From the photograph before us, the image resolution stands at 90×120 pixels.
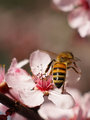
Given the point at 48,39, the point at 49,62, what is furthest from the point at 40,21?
the point at 49,62

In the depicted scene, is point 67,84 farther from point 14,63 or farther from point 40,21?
point 40,21

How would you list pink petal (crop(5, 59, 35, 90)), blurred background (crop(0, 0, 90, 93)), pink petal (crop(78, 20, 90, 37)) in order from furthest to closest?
blurred background (crop(0, 0, 90, 93)) → pink petal (crop(78, 20, 90, 37)) → pink petal (crop(5, 59, 35, 90))

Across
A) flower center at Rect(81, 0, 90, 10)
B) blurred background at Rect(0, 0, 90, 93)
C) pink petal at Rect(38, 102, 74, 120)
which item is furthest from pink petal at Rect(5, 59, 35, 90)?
blurred background at Rect(0, 0, 90, 93)

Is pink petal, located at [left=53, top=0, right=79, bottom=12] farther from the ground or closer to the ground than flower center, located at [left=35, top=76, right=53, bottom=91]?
farther from the ground

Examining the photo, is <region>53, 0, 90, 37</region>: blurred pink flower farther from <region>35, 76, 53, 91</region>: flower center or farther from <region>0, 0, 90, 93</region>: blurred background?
<region>0, 0, 90, 93</region>: blurred background

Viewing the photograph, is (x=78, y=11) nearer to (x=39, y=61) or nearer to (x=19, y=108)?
(x=39, y=61)

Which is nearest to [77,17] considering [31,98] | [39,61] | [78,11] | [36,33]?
[78,11]
